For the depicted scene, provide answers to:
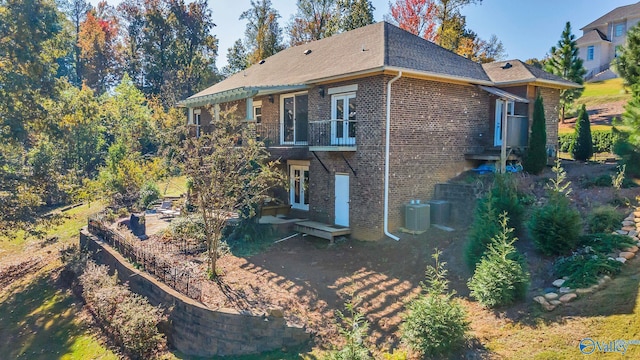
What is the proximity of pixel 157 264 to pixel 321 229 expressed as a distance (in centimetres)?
527

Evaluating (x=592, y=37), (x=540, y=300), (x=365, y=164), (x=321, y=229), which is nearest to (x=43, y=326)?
(x=321, y=229)

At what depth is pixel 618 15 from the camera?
4803cm

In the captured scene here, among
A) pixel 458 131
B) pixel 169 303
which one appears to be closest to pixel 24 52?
pixel 169 303

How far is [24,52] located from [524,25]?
82.7 feet

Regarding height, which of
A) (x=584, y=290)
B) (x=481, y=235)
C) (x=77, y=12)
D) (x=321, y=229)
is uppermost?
(x=77, y=12)

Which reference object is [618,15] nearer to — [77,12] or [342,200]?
[342,200]

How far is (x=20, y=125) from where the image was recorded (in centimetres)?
1616

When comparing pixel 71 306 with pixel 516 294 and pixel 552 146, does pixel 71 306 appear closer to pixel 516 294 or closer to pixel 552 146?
pixel 516 294

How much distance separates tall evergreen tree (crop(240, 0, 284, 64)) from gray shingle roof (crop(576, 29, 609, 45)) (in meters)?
36.9

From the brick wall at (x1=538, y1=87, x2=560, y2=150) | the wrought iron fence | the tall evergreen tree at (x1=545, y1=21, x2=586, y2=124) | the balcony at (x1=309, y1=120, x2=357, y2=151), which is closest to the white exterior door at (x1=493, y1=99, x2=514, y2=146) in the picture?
the brick wall at (x1=538, y1=87, x2=560, y2=150)

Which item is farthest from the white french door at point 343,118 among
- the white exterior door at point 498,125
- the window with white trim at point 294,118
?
the white exterior door at point 498,125

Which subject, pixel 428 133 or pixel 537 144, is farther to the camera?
pixel 537 144

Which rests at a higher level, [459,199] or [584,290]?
[459,199]

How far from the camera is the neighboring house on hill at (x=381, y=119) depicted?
13094 mm
